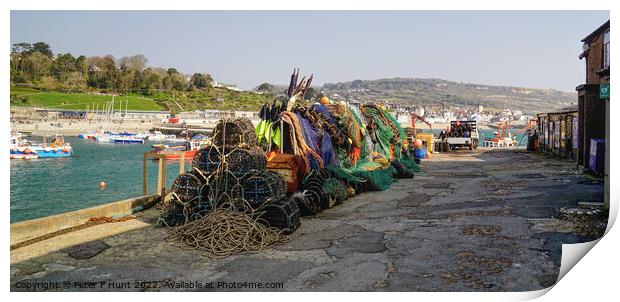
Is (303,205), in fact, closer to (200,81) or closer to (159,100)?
(159,100)

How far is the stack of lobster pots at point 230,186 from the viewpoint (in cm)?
764

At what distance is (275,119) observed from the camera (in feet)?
36.8

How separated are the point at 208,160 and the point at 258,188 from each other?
103 centimetres

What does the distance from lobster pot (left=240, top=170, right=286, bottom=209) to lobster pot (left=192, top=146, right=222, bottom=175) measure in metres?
0.59

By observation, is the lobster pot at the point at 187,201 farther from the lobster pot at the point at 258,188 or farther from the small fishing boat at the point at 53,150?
the small fishing boat at the point at 53,150

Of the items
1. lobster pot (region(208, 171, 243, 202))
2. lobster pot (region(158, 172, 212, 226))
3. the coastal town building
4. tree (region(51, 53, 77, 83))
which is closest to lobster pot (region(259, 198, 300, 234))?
lobster pot (region(208, 171, 243, 202))

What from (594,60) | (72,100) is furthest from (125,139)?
(594,60)

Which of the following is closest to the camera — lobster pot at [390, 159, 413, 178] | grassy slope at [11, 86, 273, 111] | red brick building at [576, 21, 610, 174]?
red brick building at [576, 21, 610, 174]

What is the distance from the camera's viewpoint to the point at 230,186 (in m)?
7.95

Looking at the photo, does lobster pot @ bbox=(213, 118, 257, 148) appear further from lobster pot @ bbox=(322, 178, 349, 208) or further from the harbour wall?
the harbour wall

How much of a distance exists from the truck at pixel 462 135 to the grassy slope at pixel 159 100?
5819 cm

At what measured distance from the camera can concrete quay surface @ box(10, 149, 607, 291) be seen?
5396 millimetres

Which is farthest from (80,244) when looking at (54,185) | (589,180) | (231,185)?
(54,185)

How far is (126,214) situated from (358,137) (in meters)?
6.55
